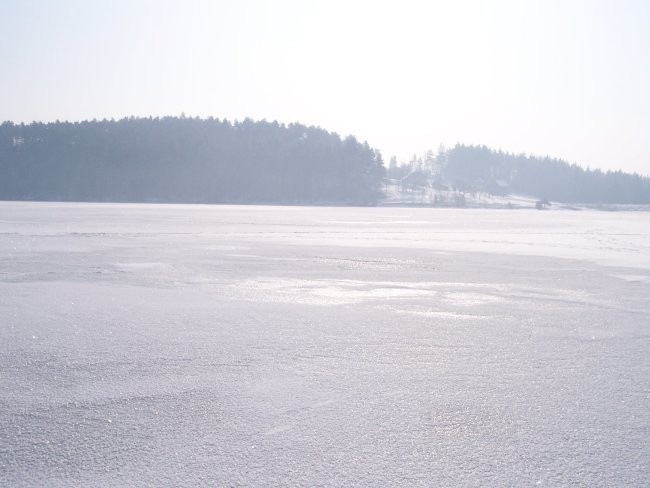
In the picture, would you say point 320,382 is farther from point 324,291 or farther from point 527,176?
point 527,176

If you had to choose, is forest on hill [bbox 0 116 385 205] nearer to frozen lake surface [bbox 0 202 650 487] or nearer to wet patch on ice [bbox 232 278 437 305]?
wet patch on ice [bbox 232 278 437 305]

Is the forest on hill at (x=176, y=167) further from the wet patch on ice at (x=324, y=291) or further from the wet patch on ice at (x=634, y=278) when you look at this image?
the wet patch on ice at (x=324, y=291)

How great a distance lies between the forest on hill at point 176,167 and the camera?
100125 mm

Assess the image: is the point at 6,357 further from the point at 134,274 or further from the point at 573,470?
the point at 134,274

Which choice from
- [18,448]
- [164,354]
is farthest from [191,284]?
[18,448]

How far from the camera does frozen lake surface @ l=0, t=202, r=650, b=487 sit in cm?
353

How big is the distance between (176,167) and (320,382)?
104m

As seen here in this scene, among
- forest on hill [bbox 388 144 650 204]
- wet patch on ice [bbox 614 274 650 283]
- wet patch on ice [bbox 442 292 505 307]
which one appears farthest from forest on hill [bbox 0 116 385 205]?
wet patch on ice [bbox 442 292 505 307]

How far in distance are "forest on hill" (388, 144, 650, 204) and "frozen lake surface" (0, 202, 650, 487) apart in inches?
5744

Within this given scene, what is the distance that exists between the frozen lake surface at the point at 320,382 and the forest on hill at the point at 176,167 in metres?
88.1

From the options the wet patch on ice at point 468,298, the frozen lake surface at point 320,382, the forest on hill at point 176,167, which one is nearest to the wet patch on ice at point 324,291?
the frozen lake surface at point 320,382

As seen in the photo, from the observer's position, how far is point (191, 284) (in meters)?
10.6

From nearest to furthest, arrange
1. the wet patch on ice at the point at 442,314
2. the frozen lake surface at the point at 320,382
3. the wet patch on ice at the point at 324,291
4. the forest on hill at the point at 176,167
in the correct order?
the frozen lake surface at the point at 320,382 < the wet patch on ice at the point at 442,314 < the wet patch on ice at the point at 324,291 < the forest on hill at the point at 176,167

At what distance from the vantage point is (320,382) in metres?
5.04
